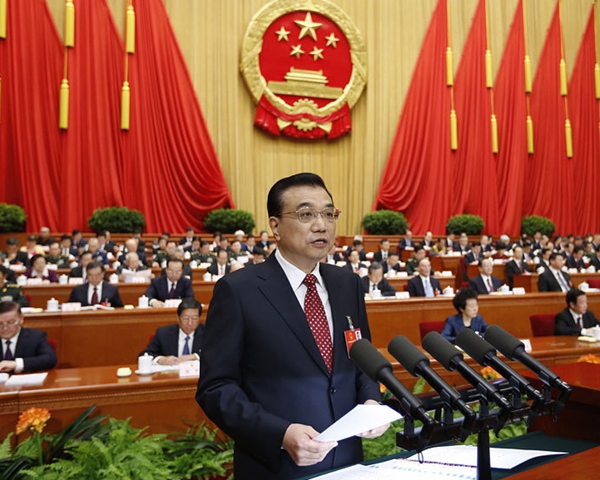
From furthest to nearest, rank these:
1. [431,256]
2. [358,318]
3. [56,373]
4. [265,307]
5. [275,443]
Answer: [431,256] → [56,373] → [358,318] → [265,307] → [275,443]

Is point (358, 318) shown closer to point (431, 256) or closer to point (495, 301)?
point (495, 301)

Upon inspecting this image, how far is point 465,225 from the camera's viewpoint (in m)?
13.1

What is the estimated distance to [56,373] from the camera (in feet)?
10.0

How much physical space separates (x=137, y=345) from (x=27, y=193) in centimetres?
698

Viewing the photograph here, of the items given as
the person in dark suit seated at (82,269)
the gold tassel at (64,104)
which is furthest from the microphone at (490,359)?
the gold tassel at (64,104)

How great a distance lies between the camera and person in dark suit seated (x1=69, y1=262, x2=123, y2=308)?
557cm

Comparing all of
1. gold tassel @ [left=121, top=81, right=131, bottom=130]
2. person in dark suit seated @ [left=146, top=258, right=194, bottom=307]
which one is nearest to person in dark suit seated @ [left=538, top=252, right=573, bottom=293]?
person in dark suit seated @ [left=146, top=258, right=194, bottom=307]

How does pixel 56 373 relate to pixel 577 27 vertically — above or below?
below

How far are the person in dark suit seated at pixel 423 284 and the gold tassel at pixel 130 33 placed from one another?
25.6 ft

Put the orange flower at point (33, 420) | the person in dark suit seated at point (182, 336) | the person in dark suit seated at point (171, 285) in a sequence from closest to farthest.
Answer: the orange flower at point (33, 420) < the person in dark suit seated at point (182, 336) < the person in dark suit seated at point (171, 285)

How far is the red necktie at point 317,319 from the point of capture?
131 centimetres

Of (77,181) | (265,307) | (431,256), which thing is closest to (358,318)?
(265,307)

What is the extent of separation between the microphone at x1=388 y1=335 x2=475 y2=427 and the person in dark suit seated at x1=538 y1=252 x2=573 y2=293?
679 cm

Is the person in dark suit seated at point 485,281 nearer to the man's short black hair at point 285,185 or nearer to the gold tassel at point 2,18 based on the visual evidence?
the man's short black hair at point 285,185
